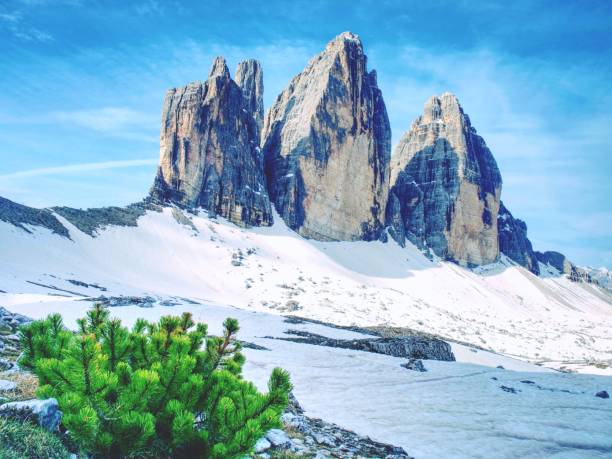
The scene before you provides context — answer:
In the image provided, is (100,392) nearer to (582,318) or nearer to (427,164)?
(582,318)

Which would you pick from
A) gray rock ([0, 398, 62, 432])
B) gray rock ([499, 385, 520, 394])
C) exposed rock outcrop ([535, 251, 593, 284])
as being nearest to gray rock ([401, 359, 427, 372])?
gray rock ([499, 385, 520, 394])

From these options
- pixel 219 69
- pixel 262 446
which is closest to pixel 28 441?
pixel 262 446

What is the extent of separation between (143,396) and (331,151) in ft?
269

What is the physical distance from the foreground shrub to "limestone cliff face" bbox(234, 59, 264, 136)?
111860mm

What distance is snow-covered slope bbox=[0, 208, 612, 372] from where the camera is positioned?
3550cm

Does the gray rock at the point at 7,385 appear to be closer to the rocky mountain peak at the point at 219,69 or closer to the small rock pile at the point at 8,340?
the small rock pile at the point at 8,340

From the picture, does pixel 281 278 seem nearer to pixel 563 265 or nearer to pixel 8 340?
pixel 8 340

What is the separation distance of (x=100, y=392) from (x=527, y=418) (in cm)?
924

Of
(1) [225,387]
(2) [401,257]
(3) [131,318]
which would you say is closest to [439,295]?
(2) [401,257]

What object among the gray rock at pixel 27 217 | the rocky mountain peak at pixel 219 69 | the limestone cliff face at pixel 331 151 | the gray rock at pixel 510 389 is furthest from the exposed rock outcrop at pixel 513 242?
the gray rock at pixel 510 389

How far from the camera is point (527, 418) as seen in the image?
9.08 metres

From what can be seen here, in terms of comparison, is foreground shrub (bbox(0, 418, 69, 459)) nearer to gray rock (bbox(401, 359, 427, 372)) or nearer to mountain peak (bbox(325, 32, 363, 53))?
gray rock (bbox(401, 359, 427, 372))

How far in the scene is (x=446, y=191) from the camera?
10762cm

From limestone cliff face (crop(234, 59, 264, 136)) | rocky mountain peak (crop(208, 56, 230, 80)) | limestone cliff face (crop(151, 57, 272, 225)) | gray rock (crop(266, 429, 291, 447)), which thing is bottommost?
gray rock (crop(266, 429, 291, 447))
